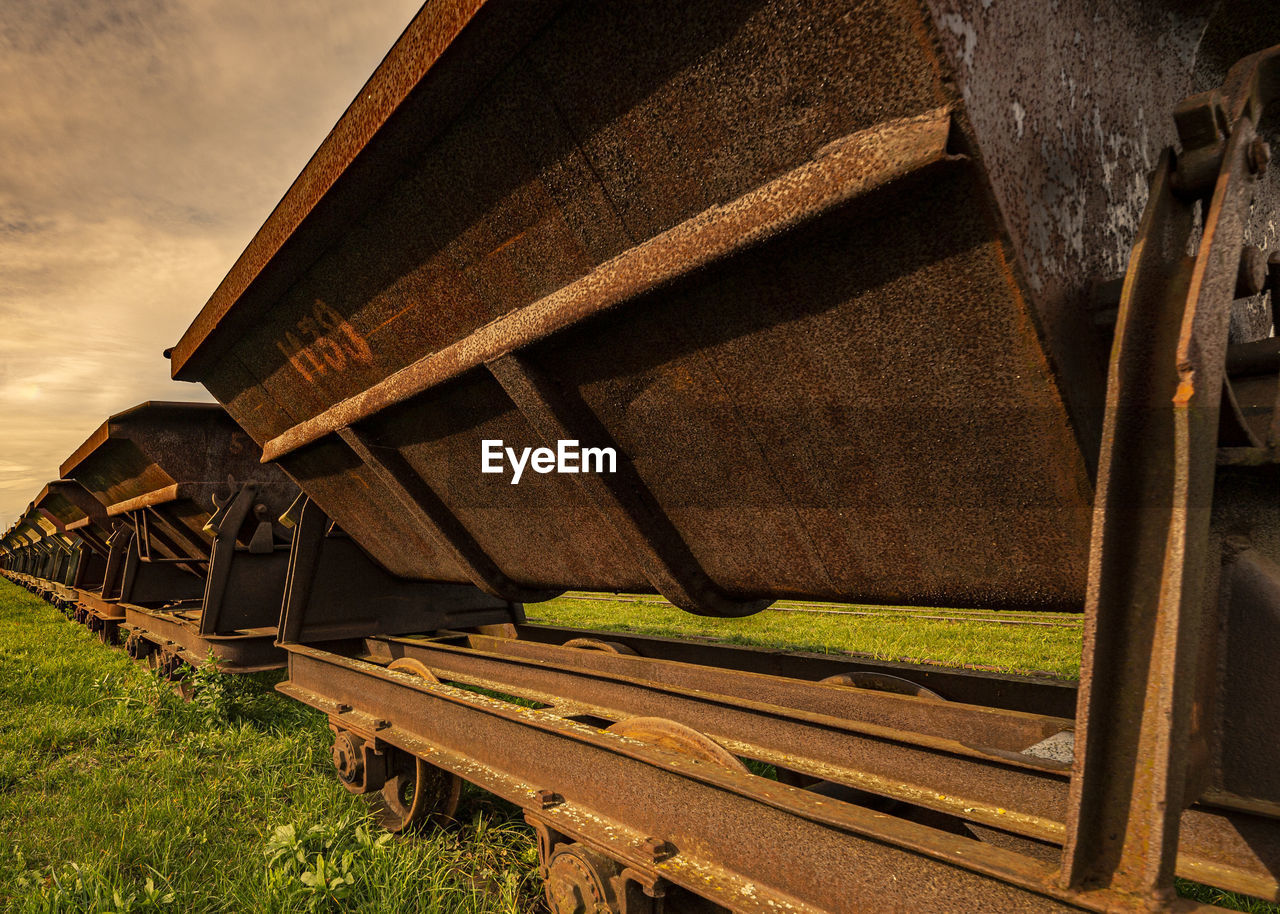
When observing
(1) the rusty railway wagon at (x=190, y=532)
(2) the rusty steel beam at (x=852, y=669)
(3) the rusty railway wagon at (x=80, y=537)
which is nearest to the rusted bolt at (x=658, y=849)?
(2) the rusty steel beam at (x=852, y=669)

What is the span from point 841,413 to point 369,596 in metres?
3.93

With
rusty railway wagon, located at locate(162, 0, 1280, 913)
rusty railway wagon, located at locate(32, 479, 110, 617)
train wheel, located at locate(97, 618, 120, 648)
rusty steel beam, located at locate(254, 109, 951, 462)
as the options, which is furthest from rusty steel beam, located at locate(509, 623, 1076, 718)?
rusty railway wagon, located at locate(32, 479, 110, 617)

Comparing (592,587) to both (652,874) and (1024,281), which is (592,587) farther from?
(1024,281)

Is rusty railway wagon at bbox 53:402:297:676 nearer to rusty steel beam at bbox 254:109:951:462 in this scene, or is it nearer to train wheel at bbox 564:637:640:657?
train wheel at bbox 564:637:640:657

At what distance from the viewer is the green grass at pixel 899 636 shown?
23.5 feet

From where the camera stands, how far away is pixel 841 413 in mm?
1831

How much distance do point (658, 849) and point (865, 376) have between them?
4.47ft

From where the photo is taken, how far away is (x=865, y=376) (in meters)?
1.74

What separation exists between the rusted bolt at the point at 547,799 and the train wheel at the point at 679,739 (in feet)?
1.06

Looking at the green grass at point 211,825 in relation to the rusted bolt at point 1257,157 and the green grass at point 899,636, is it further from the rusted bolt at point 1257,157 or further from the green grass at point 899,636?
the rusted bolt at point 1257,157

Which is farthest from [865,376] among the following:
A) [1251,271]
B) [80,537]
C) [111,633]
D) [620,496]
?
[80,537]

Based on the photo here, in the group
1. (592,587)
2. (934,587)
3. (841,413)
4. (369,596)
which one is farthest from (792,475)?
(369,596)

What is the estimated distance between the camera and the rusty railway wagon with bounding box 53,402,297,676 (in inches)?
209

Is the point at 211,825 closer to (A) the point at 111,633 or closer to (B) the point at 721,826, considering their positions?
(B) the point at 721,826
